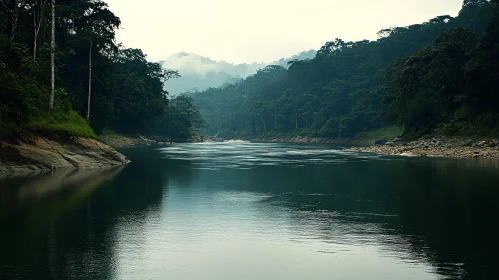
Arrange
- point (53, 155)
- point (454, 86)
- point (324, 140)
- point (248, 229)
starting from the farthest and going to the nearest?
point (324, 140) < point (454, 86) < point (53, 155) < point (248, 229)

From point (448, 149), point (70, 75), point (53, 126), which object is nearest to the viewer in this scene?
point (53, 126)

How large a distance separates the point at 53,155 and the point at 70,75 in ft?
120

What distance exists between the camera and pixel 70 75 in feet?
236

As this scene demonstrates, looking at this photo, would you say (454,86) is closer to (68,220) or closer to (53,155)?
(53,155)

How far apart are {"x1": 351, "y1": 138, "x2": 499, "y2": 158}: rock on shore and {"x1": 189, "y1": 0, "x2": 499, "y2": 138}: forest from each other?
2708mm

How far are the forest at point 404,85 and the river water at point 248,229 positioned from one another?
130ft

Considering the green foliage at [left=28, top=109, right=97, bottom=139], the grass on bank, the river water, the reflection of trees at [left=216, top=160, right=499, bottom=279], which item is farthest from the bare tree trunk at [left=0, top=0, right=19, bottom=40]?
the reflection of trees at [left=216, top=160, right=499, bottom=279]

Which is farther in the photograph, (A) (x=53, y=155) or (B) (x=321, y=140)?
(B) (x=321, y=140)

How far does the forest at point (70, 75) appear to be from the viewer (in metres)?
38.6

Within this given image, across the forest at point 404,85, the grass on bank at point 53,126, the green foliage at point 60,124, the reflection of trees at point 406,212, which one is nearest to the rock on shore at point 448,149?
the forest at point 404,85

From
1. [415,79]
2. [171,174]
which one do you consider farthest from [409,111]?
[171,174]

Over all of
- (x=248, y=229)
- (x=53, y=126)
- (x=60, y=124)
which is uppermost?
→ (x=60, y=124)

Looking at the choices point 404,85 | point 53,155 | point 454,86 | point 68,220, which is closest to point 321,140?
point 404,85

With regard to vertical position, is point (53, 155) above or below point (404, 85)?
below
